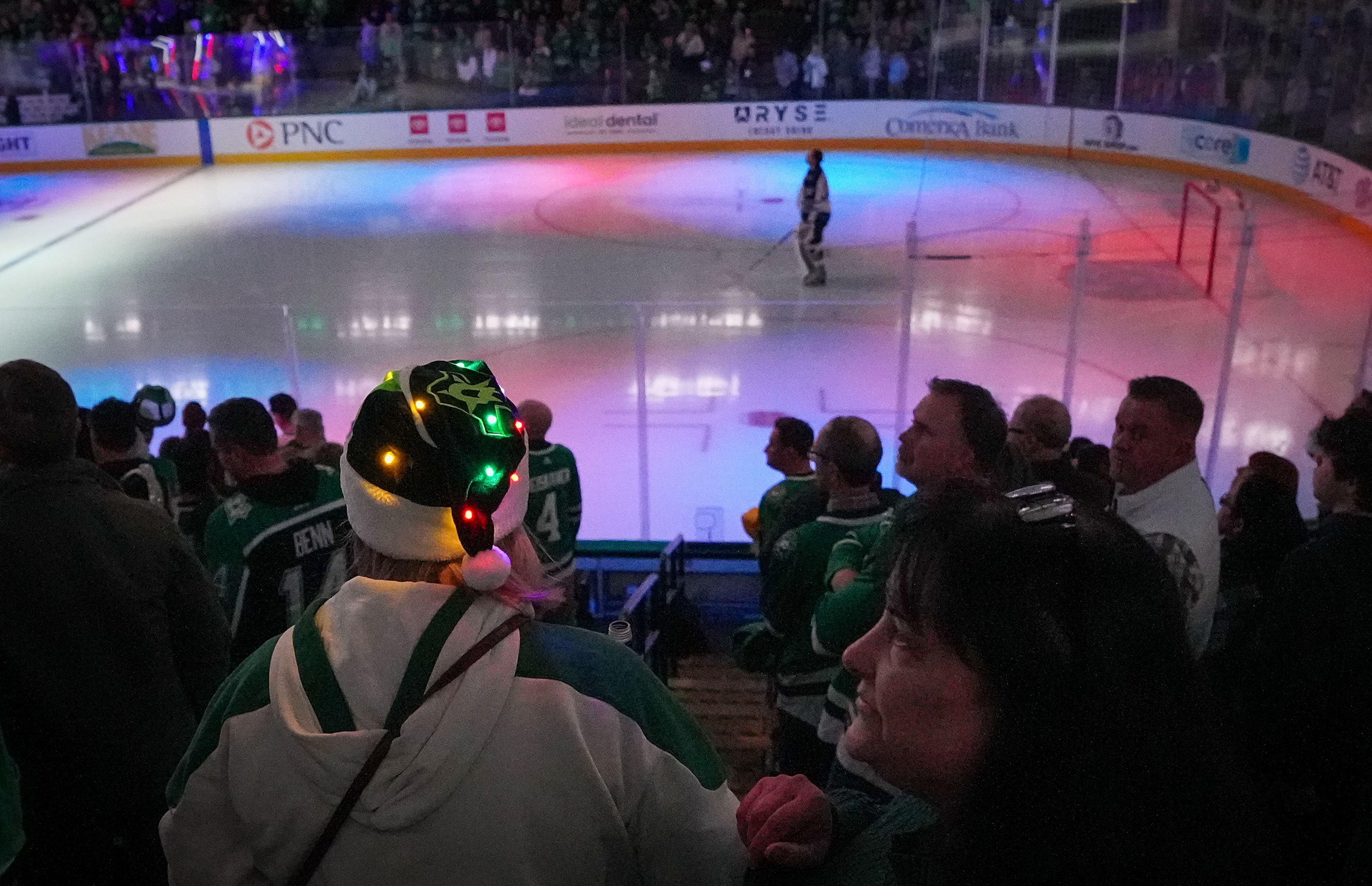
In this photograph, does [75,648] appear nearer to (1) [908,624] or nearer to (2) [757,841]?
(2) [757,841]

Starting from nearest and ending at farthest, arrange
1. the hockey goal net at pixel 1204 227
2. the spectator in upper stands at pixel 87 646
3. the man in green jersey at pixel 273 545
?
the spectator in upper stands at pixel 87 646 < the man in green jersey at pixel 273 545 < the hockey goal net at pixel 1204 227

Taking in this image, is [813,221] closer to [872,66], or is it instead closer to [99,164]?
[872,66]

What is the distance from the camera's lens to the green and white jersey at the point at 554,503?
154 inches

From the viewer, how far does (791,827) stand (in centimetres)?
116

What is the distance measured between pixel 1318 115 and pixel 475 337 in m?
10.4

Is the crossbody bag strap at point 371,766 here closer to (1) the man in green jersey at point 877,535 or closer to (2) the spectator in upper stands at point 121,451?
(1) the man in green jersey at point 877,535

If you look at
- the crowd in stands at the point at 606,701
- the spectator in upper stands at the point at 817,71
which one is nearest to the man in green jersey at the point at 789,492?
the crowd in stands at the point at 606,701

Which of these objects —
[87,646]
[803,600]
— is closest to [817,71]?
[803,600]

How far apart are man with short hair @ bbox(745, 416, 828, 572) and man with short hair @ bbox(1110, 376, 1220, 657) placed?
0.75 m

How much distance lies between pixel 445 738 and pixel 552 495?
2744 mm

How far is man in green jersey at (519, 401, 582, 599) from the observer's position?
391 cm

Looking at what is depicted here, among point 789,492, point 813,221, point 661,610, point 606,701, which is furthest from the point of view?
point 813,221

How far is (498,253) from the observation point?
41.0 feet

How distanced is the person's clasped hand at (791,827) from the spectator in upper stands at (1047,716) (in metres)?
0.10
